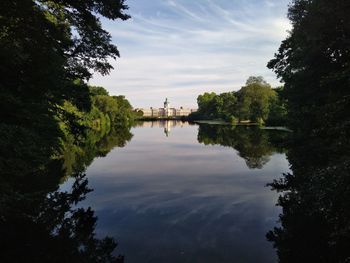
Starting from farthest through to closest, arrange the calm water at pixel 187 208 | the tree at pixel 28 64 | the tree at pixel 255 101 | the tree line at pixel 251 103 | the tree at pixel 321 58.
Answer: the tree at pixel 255 101
the tree line at pixel 251 103
the tree at pixel 321 58
the calm water at pixel 187 208
the tree at pixel 28 64

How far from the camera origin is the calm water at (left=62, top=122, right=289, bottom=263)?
13.3 m

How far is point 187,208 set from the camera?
1922 cm

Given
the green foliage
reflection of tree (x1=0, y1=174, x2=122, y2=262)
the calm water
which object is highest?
the green foliage

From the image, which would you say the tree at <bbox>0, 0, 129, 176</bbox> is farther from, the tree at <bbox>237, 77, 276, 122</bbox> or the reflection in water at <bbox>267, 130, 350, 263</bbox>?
the tree at <bbox>237, 77, 276, 122</bbox>

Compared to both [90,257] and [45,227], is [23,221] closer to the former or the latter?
[45,227]

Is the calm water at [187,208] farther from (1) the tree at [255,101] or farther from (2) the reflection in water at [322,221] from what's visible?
(1) the tree at [255,101]

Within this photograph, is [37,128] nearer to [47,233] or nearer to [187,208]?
[47,233]

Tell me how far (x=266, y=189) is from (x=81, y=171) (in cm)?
1465

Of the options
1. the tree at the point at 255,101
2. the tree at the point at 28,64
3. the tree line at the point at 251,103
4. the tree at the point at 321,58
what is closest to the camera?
the tree at the point at 28,64

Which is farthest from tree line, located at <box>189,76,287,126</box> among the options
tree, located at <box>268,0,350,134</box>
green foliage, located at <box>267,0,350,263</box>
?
green foliage, located at <box>267,0,350,263</box>

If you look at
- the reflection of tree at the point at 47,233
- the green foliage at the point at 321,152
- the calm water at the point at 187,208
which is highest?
the green foliage at the point at 321,152

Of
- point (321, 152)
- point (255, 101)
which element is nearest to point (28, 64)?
point (321, 152)

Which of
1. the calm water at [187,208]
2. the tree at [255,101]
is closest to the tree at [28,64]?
the calm water at [187,208]

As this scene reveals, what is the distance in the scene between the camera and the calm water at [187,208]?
43.5 ft
